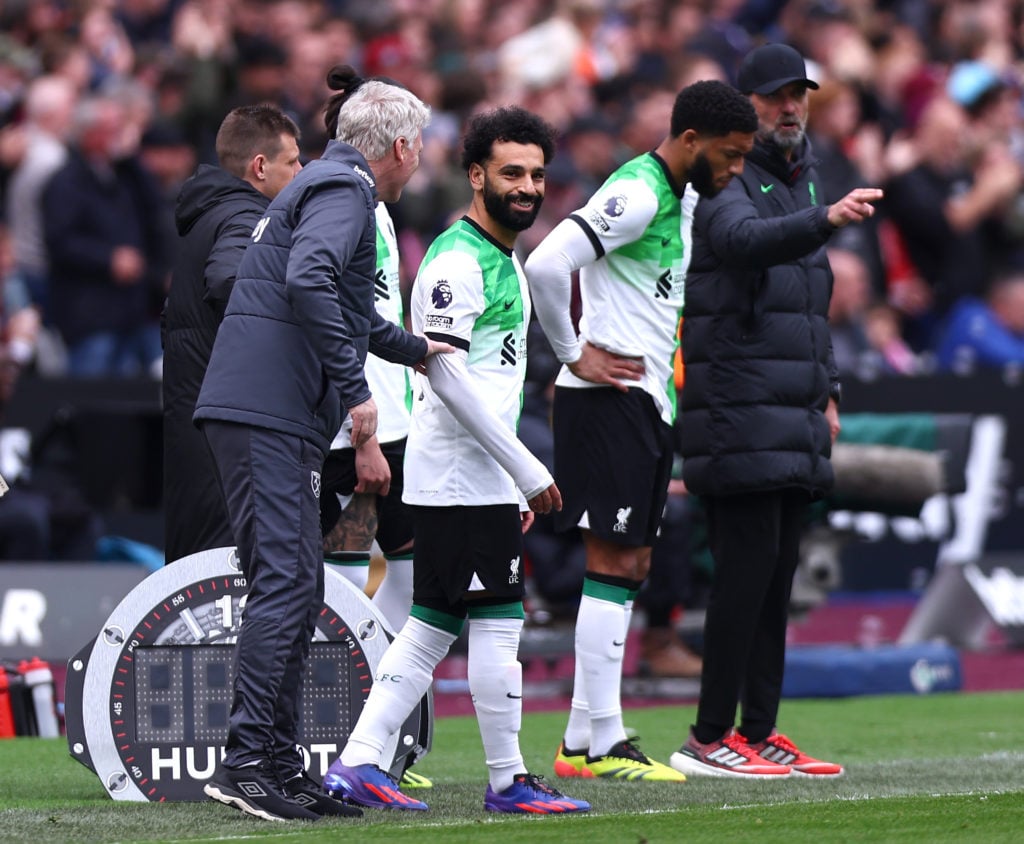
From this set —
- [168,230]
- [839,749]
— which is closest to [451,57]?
[168,230]

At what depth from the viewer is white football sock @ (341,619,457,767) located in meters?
6.26

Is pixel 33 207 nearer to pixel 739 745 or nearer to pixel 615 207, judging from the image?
pixel 615 207

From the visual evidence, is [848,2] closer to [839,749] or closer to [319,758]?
[839,749]

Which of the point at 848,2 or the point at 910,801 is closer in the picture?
the point at 910,801

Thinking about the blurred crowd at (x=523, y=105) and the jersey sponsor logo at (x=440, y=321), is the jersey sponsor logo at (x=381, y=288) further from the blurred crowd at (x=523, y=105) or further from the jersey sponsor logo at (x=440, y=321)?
the blurred crowd at (x=523, y=105)

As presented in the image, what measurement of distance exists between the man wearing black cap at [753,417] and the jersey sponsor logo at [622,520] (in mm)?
333

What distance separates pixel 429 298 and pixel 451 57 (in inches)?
424

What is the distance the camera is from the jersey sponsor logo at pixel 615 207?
720 cm

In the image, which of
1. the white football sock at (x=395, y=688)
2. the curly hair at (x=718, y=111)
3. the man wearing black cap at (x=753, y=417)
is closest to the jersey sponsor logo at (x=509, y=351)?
the white football sock at (x=395, y=688)

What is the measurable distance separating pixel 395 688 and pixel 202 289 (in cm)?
157

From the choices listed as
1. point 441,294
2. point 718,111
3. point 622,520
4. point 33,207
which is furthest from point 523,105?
point 441,294

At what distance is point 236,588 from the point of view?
657 cm

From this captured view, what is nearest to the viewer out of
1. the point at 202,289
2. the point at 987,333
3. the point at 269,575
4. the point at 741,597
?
the point at 269,575

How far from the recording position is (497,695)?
6.20m
